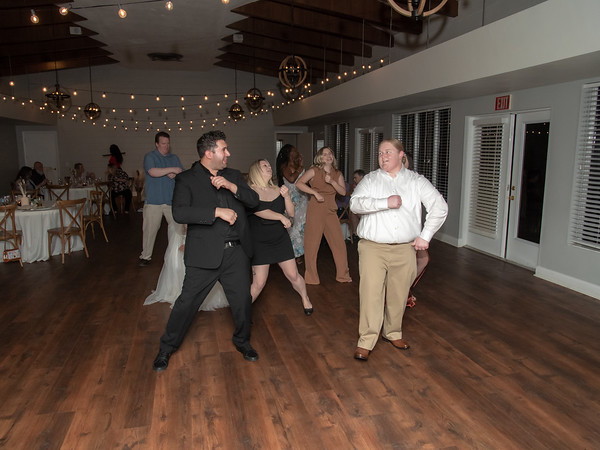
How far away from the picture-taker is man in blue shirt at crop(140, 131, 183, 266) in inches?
225

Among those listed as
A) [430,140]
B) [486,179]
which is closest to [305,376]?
[486,179]

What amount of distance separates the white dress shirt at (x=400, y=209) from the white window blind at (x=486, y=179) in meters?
3.94

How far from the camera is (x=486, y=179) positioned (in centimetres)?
696

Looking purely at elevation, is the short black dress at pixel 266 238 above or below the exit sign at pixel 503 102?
below

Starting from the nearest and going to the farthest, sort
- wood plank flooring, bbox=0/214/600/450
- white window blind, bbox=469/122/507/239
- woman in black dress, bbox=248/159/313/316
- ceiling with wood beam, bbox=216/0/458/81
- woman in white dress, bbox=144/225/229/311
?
wood plank flooring, bbox=0/214/600/450, woman in black dress, bbox=248/159/313/316, woman in white dress, bbox=144/225/229/311, white window blind, bbox=469/122/507/239, ceiling with wood beam, bbox=216/0/458/81

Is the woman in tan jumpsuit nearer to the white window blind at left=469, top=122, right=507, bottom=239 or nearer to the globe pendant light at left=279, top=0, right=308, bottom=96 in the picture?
the globe pendant light at left=279, top=0, right=308, bottom=96

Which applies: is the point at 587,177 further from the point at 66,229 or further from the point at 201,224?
the point at 66,229

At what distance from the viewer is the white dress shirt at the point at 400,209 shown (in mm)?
3178

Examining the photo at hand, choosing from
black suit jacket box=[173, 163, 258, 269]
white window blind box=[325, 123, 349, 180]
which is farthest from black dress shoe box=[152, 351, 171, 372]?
white window blind box=[325, 123, 349, 180]

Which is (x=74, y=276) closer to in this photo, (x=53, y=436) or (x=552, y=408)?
(x=53, y=436)

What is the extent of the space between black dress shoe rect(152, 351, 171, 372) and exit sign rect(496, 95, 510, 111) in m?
5.51

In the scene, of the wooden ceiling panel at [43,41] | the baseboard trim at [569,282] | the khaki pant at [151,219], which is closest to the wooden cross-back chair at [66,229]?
the khaki pant at [151,219]

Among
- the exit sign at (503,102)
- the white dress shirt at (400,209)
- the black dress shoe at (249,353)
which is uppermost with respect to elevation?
the exit sign at (503,102)

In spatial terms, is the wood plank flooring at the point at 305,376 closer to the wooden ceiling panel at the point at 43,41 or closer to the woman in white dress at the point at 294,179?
the woman in white dress at the point at 294,179
